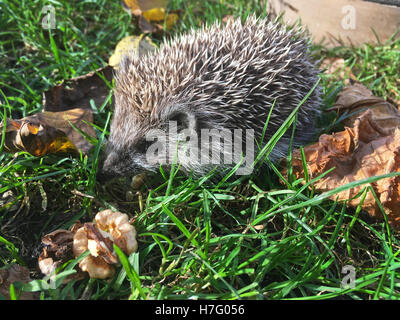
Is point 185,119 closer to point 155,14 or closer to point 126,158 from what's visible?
point 126,158

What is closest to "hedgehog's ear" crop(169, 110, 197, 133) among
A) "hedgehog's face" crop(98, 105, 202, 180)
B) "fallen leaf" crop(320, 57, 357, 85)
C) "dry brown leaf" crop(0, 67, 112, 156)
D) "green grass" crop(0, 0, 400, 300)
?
"hedgehog's face" crop(98, 105, 202, 180)

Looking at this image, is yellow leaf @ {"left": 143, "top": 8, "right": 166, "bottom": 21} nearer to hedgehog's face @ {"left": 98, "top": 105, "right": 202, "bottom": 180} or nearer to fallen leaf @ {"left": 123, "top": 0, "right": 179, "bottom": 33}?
fallen leaf @ {"left": 123, "top": 0, "right": 179, "bottom": 33}

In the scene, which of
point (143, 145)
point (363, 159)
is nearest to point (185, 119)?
point (143, 145)

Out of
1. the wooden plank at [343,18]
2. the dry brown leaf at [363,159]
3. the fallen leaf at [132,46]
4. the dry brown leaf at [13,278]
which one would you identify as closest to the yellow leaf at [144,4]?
the fallen leaf at [132,46]

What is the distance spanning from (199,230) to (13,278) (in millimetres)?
1005

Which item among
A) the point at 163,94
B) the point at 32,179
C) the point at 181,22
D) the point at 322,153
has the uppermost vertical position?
the point at 181,22

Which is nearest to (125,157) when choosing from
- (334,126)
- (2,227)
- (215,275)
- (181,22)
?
(2,227)

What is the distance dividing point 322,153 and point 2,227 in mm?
2089

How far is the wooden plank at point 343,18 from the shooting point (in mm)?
3645

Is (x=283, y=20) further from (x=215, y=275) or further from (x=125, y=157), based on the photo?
(x=215, y=275)

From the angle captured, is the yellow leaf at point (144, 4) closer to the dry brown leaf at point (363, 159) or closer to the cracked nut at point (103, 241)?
the dry brown leaf at point (363, 159)

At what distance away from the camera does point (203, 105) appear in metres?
2.66

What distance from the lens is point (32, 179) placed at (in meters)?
2.49
